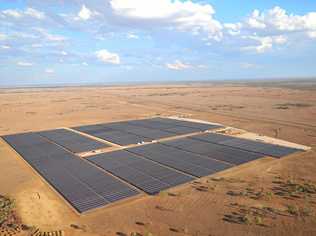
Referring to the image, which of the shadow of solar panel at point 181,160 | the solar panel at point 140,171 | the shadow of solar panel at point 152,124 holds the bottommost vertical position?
the solar panel at point 140,171

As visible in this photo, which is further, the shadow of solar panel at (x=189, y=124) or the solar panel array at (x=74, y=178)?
the shadow of solar panel at (x=189, y=124)

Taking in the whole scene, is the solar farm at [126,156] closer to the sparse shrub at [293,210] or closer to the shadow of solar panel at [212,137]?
the shadow of solar panel at [212,137]

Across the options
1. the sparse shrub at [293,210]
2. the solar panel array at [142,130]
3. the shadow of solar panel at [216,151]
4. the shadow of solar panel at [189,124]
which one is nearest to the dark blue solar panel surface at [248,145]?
the shadow of solar panel at [216,151]

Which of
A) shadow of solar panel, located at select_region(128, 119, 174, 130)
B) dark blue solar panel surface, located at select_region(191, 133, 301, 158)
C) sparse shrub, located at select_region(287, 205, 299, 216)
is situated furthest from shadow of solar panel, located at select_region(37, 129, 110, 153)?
sparse shrub, located at select_region(287, 205, 299, 216)

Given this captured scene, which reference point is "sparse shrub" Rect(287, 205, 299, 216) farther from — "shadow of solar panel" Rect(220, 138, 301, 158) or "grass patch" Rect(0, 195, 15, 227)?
"grass patch" Rect(0, 195, 15, 227)

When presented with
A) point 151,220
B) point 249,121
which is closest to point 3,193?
point 151,220

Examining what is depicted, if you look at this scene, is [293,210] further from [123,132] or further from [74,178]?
[123,132]

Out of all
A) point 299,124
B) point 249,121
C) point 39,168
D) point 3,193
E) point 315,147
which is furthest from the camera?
point 249,121

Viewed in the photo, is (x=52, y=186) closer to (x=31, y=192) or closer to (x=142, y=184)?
(x=31, y=192)
